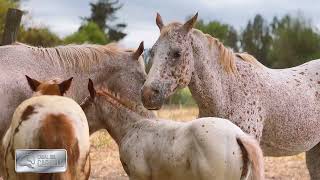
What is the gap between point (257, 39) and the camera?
41.4 m

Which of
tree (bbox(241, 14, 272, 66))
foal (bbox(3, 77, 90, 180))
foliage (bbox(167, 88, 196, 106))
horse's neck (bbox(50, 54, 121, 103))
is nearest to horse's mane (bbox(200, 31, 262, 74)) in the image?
horse's neck (bbox(50, 54, 121, 103))

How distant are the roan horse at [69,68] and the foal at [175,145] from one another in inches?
11.8

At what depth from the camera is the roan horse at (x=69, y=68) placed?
5418 mm

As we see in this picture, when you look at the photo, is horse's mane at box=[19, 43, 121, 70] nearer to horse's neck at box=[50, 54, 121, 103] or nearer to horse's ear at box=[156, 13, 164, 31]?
horse's neck at box=[50, 54, 121, 103]

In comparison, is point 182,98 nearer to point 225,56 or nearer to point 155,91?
point 225,56

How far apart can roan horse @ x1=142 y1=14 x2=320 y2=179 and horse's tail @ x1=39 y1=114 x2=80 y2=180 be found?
1228 mm

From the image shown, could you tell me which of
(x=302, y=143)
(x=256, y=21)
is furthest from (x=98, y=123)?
(x=256, y=21)

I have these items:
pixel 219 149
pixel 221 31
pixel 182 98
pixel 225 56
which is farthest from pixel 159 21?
pixel 221 31

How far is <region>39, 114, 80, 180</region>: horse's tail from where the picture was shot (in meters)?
3.70

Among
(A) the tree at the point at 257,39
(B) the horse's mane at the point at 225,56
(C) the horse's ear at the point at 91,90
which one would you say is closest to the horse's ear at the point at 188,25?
(B) the horse's mane at the point at 225,56

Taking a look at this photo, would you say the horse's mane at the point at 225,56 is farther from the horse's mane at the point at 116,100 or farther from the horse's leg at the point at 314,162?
the horse's leg at the point at 314,162

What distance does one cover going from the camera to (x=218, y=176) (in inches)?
178

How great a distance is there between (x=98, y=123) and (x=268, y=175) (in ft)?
13.2

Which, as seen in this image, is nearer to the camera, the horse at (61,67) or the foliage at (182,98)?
the horse at (61,67)
